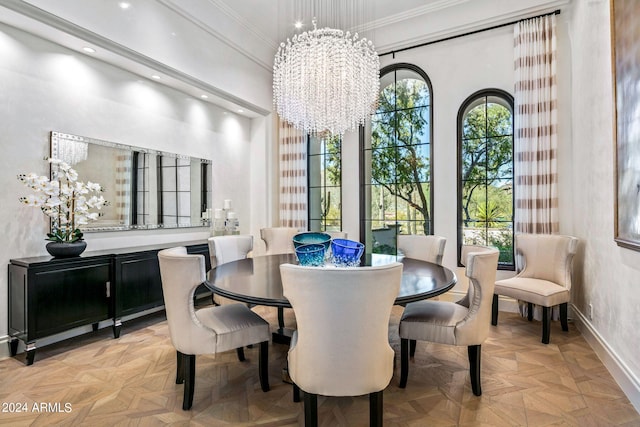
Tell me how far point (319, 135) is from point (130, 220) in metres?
2.25

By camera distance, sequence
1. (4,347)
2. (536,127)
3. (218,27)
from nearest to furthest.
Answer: (4,347) < (536,127) < (218,27)

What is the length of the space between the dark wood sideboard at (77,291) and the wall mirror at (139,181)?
1.35ft

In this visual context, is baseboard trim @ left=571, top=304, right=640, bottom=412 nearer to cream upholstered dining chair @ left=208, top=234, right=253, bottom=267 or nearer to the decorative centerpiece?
cream upholstered dining chair @ left=208, top=234, right=253, bottom=267

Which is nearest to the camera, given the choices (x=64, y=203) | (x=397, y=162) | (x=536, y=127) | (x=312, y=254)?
(x=312, y=254)

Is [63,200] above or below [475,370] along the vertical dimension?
above

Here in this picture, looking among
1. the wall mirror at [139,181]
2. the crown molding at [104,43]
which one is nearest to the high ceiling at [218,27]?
the crown molding at [104,43]

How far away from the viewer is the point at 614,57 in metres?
2.34

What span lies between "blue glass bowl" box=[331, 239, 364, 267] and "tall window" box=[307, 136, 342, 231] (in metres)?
2.69

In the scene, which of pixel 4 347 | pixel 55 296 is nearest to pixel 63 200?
pixel 55 296

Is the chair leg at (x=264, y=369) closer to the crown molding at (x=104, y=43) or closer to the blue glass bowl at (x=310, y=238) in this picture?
the blue glass bowl at (x=310, y=238)

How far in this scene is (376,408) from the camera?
1611 millimetres

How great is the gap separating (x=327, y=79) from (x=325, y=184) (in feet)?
7.70

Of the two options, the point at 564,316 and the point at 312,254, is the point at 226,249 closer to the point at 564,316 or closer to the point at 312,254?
the point at 312,254

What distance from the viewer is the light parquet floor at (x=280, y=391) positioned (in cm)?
195
